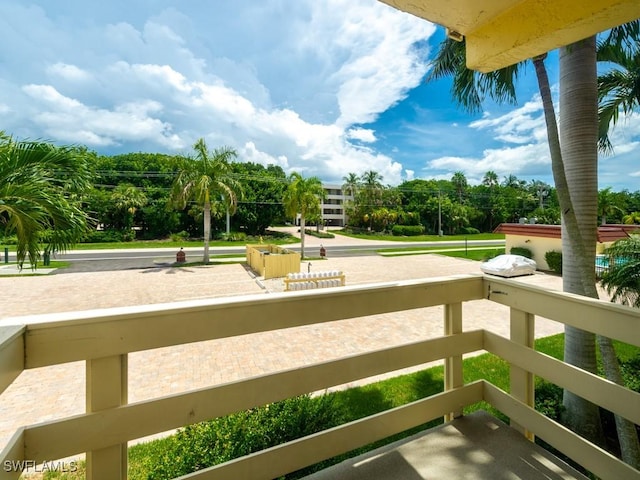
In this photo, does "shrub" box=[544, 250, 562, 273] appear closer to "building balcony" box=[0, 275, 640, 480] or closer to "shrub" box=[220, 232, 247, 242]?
"building balcony" box=[0, 275, 640, 480]

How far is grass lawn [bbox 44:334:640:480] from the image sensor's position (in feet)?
9.79

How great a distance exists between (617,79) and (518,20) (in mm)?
5062

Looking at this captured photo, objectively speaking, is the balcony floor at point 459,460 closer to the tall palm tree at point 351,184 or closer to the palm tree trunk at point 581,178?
the palm tree trunk at point 581,178

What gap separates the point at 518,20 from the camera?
165 centimetres

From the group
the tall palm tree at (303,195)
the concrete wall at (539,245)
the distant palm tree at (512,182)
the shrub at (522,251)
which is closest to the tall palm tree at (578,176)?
the concrete wall at (539,245)

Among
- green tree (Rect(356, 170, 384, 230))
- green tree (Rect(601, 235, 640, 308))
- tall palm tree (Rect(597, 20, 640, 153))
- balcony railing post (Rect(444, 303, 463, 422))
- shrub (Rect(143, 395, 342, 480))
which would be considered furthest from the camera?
green tree (Rect(356, 170, 384, 230))

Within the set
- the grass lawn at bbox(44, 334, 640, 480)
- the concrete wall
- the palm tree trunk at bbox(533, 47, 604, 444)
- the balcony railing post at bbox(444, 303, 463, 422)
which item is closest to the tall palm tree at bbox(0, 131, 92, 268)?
the grass lawn at bbox(44, 334, 640, 480)

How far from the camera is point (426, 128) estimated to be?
17.4 meters

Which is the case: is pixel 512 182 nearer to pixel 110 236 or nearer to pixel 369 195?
pixel 369 195

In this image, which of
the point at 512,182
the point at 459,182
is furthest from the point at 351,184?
the point at 512,182

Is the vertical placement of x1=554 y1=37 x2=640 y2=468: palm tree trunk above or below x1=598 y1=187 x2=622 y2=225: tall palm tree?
below

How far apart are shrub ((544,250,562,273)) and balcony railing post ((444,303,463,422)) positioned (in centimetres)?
1563

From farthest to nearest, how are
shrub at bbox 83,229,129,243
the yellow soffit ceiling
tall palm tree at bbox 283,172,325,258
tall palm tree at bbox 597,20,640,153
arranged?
shrub at bbox 83,229,129,243 → tall palm tree at bbox 283,172,325,258 → tall palm tree at bbox 597,20,640,153 → the yellow soffit ceiling

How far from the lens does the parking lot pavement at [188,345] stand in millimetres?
4492
